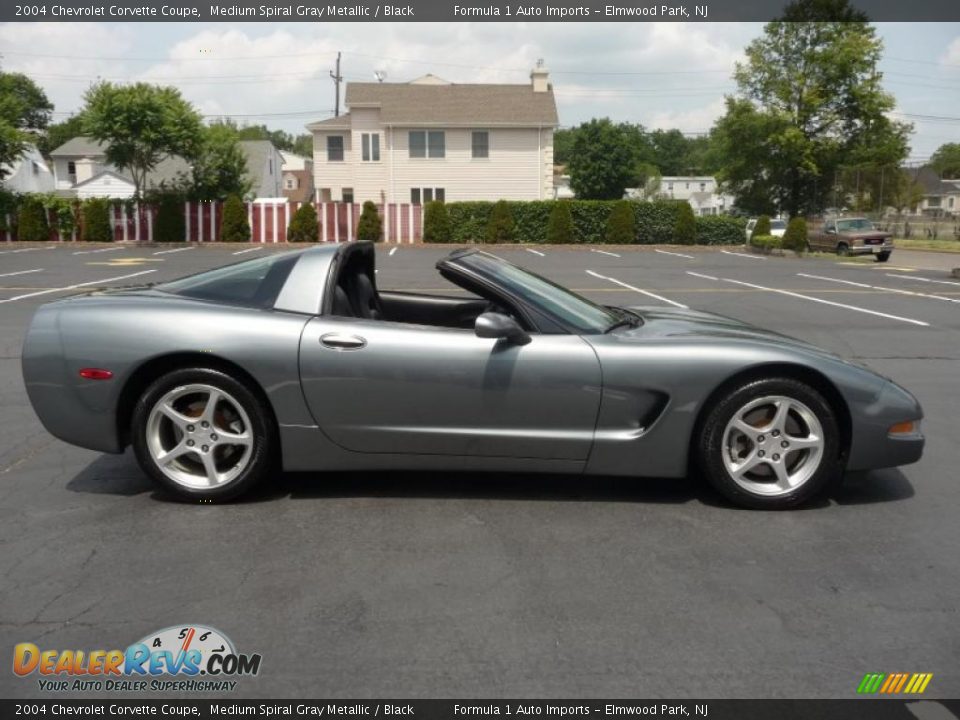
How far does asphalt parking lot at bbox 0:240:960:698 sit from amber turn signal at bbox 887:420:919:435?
383 millimetres

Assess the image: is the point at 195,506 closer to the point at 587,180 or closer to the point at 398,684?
the point at 398,684

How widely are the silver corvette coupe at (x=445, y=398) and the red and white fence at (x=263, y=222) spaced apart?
1222 inches

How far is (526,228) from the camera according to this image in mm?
35531

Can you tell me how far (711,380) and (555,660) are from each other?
183cm

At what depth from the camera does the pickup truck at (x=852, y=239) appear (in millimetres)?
29703

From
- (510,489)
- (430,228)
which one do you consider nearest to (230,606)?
(510,489)

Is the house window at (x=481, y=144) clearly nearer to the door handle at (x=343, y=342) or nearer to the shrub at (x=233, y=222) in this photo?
the shrub at (x=233, y=222)

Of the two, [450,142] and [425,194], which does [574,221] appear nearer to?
[450,142]

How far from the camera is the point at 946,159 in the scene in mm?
102562

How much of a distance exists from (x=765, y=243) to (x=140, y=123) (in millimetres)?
23434

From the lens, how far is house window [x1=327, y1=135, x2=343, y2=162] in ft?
151

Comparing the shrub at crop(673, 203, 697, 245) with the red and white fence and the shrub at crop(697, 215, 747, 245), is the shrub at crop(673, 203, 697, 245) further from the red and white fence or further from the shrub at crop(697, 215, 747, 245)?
the red and white fence

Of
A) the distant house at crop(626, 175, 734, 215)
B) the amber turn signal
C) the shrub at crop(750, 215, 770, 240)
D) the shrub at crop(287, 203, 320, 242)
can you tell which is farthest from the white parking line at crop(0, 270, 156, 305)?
the distant house at crop(626, 175, 734, 215)

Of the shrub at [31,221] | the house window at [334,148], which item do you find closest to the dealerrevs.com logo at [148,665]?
the shrub at [31,221]
